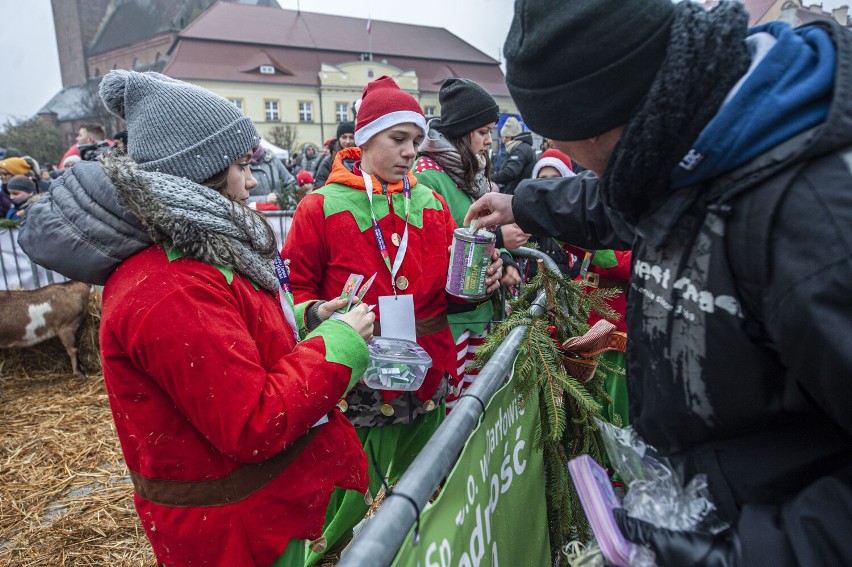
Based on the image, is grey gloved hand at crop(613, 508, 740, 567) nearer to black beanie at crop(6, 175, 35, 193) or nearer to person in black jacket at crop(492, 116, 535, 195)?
person in black jacket at crop(492, 116, 535, 195)

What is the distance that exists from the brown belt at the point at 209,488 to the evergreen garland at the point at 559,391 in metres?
0.84

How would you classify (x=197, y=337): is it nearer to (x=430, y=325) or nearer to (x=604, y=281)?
(x=430, y=325)

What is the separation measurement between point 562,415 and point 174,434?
1162 mm

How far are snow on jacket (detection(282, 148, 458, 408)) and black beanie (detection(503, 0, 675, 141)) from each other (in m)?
1.52

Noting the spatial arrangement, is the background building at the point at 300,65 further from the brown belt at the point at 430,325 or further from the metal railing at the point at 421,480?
the metal railing at the point at 421,480

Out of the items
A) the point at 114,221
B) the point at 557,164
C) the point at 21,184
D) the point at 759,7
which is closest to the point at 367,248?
the point at 114,221

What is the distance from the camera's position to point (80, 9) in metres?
62.8

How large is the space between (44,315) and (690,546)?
20.4 ft

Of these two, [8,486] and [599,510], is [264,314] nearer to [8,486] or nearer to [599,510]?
[599,510]

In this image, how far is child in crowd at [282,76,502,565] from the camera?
8.37 ft

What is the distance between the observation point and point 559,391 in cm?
180

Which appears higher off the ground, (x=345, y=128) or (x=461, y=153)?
(x=461, y=153)

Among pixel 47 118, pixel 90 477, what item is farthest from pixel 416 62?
pixel 90 477

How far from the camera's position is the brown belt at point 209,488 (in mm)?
1485
